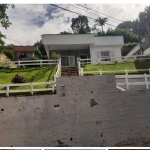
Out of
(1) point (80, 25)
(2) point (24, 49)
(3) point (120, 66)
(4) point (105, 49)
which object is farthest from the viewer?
(1) point (80, 25)

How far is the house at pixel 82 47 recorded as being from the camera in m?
19.8

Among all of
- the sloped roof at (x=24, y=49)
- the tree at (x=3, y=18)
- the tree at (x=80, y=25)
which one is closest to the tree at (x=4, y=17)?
the tree at (x=3, y=18)

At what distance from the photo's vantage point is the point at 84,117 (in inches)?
345

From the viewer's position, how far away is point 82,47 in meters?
21.2

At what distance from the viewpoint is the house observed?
19.8 meters

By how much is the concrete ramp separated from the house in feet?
36.6

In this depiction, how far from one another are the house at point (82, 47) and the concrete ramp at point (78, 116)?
1117 centimetres

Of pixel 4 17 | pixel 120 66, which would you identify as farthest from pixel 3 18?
pixel 120 66

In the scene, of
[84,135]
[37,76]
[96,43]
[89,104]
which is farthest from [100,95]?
[96,43]

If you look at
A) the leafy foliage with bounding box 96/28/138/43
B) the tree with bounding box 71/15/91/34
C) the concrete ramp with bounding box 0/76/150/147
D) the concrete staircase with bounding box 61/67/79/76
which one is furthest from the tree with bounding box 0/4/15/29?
the tree with bounding box 71/15/91/34

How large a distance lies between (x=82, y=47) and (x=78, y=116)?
1323 cm

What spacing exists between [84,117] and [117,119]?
4.46ft

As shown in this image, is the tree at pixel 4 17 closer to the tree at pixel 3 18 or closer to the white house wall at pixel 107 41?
the tree at pixel 3 18

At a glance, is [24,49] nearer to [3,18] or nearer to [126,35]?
[126,35]
